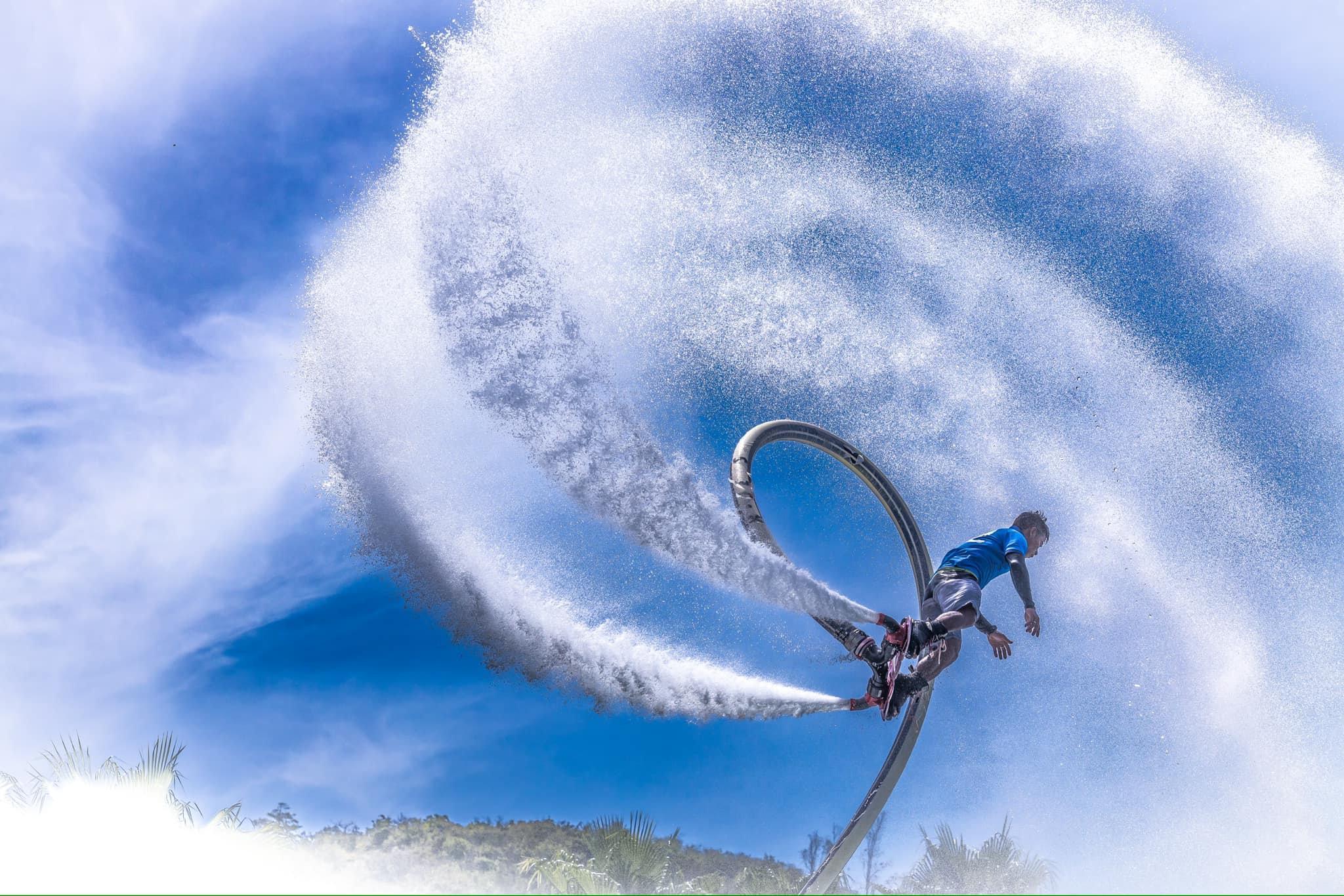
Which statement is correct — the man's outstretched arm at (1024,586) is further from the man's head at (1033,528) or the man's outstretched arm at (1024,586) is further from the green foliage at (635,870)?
the green foliage at (635,870)

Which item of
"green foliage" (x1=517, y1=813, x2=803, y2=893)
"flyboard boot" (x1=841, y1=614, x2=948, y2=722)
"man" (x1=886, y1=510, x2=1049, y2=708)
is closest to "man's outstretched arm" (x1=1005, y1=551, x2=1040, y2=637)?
"man" (x1=886, y1=510, x2=1049, y2=708)

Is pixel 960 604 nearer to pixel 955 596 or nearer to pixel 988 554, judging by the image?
pixel 955 596

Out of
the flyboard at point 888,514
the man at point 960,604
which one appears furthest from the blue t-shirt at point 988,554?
the flyboard at point 888,514

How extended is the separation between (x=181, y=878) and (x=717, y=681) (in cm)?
919

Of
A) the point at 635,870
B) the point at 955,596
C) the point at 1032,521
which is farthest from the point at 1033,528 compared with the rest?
the point at 635,870

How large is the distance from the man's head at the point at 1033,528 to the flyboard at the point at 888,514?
2189mm

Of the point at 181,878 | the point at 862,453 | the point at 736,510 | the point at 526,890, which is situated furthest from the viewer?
the point at 862,453

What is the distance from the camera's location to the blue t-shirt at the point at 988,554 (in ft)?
41.0

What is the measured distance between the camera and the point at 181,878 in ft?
24.6

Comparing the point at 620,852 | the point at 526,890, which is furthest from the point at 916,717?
the point at 526,890

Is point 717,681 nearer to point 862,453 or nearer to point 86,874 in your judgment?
point 862,453

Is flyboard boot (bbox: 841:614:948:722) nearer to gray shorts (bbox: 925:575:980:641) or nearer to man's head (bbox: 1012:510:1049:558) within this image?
gray shorts (bbox: 925:575:980:641)

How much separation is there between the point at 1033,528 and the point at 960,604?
2.66 metres

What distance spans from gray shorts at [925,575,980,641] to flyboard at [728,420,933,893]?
786 mm
